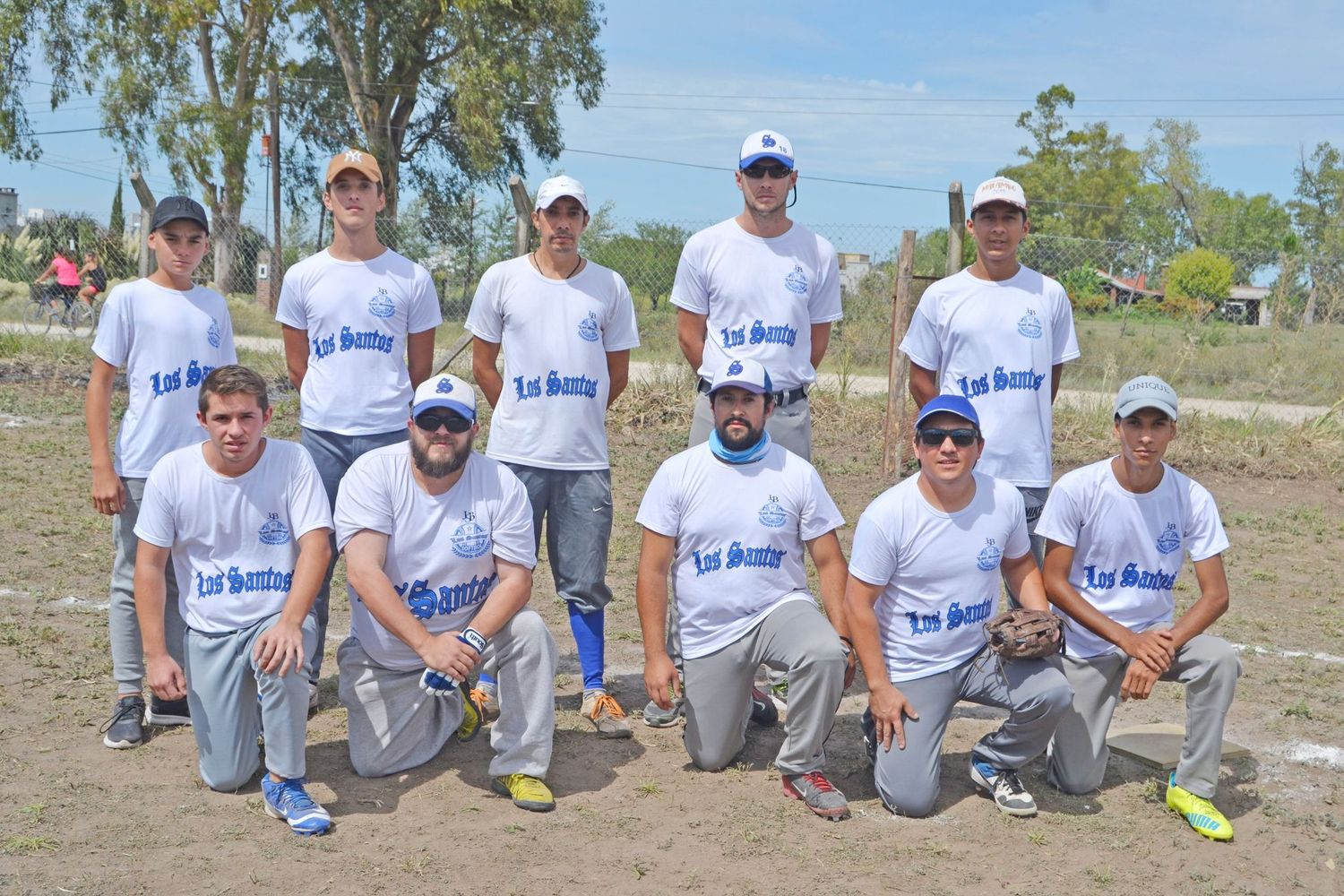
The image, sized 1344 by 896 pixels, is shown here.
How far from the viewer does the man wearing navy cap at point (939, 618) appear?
170 inches

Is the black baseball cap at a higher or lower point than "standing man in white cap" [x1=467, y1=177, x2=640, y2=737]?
higher

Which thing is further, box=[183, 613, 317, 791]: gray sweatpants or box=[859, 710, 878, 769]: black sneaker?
box=[859, 710, 878, 769]: black sneaker

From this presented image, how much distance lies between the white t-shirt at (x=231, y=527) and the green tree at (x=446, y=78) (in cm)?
2418

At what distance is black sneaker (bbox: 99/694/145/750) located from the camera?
15.3 feet

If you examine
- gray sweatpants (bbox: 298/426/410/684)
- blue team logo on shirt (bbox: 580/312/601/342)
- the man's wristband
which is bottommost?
the man's wristband

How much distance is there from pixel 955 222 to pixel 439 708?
253 inches

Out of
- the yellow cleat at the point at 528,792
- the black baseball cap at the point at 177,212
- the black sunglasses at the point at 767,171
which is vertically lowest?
the yellow cleat at the point at 528,792

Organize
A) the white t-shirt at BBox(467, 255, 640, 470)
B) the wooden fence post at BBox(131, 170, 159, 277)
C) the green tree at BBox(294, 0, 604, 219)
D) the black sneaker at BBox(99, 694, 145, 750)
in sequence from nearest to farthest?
the black sneaker at BBox(99, 694, 145, 750), the white t-shirt at BBox(467, 255, 640, 470), the wooden fence post at BBox(131, 170, 159, 277), the green tree at BBox(294, 0, 604, 219)

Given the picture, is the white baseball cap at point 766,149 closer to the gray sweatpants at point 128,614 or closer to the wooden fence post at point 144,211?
the gray sweatpants at point 128,614

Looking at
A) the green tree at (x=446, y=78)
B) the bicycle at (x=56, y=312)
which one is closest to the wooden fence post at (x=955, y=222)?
the bicycle at (x=56, y=312)

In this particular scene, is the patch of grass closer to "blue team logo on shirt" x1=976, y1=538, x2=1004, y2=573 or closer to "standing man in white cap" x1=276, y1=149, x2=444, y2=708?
"standing man in white cap" x1=276, y1=149, x2=444, y2=708

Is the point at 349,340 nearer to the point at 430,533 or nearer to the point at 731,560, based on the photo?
the point at 430,533

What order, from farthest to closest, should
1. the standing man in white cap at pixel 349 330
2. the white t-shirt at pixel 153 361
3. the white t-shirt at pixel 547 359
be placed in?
the white t-shirt at pixel 547 359, the standing man in white cap at pixel 349 330, the white t-shirt at pixel 153 361

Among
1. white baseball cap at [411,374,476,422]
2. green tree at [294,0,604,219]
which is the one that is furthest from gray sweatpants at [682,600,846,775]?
green tree at [294,0,604,219]
